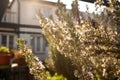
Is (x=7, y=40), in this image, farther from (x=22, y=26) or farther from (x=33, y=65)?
(x=33, y=65)

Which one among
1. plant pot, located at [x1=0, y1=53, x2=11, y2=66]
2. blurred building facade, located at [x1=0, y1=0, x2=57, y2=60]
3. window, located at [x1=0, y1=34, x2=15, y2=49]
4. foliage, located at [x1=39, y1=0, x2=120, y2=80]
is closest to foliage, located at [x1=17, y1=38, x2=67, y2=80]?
foliage, located at [x1=39, y1=0, x2=120, y2=80]

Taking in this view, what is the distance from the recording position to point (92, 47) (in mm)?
1811

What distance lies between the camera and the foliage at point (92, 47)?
70.6 inches

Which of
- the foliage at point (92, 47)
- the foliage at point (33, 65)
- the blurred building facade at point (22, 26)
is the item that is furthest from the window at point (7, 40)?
the foliage at point (92, 47)

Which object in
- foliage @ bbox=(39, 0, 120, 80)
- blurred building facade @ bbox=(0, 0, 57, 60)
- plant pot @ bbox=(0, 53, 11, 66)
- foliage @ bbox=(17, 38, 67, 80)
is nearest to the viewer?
foliage @ bbox=(39, 0, 120, 80)

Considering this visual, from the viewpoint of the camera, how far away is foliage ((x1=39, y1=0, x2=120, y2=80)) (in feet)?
5.88

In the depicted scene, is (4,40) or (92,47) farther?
(4,40)

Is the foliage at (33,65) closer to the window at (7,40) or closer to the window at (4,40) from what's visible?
the window at (7,40)

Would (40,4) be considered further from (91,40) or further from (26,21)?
(91,40)

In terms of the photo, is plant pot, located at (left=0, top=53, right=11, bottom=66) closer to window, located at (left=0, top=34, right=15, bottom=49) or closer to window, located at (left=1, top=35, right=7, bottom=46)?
window, located at (left=0, top=34, right=15, bottom=49)

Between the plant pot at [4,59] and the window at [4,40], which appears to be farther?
the window at [4,40]

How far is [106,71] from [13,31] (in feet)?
69.0

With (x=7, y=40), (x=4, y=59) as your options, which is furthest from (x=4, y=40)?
(x=4, y=59)

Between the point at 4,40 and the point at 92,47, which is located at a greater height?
the point at 92,47
